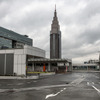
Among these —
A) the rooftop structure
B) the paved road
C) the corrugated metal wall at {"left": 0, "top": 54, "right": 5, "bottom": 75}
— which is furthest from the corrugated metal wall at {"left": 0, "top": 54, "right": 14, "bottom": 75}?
the rooftop structure

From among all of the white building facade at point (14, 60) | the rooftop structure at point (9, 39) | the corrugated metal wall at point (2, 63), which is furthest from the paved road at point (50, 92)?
the rooftop structure at point (9, 39)

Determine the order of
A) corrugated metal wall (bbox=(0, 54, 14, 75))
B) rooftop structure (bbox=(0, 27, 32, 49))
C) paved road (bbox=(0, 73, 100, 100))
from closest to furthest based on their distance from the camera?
1. paved road (bbox=(0, 73, 100, 100))
2. corrugated metal wall (bbox=(0, 54, 14, 75))
3. rooftop structure (bbox=(0, 27, 32, 49))

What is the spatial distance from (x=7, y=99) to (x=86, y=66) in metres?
137

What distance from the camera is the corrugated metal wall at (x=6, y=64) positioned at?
38688 millimetres

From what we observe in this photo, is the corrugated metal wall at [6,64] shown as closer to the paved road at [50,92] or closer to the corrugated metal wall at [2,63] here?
the corrugated metal wall at [2,63]

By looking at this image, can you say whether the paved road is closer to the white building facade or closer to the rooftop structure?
the white building facade

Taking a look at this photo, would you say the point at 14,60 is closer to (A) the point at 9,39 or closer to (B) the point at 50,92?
(B) the point at 50,92

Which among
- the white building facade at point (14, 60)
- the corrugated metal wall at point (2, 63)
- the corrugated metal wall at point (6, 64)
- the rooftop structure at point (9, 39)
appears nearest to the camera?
the white building facade at point (14, 60)

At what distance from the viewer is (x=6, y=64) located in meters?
38.9

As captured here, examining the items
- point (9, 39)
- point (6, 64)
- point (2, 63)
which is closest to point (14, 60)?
point (6, 64)

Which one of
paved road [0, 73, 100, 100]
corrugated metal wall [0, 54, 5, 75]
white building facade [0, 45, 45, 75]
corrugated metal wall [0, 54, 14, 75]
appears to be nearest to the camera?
paved road [0, 73, 100, 100]

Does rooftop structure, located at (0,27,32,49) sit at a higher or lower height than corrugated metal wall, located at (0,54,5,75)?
higher

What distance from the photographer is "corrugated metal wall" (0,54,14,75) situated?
38.7m

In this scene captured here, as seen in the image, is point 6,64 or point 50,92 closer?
point 50,92
